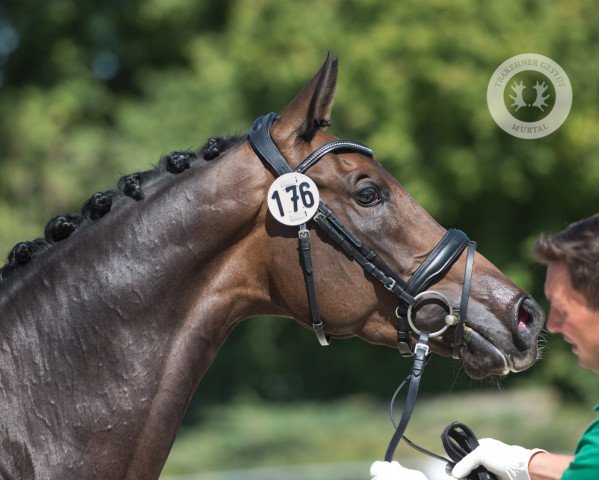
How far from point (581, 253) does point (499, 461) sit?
1.01 metres

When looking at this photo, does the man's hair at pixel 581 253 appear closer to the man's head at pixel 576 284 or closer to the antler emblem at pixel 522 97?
the man's head at pixel 576 284

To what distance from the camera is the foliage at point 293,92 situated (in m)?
15.7

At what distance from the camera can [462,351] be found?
3.51 m

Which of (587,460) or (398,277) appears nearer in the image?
(587,460)

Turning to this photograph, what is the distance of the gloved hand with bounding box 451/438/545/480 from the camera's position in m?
3.25

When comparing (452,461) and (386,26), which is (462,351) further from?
(386,26)

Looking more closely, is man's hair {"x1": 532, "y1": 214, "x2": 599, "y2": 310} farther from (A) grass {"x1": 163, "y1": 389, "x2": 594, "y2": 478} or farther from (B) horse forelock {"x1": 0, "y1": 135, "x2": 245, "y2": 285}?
(A) grass {"x1": 163, "y1": 389, "x2": 594, "y2": 478}

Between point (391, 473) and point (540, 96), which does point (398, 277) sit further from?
point (540, 96)

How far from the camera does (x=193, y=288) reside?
11.2 ft

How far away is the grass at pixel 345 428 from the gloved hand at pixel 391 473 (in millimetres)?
9208

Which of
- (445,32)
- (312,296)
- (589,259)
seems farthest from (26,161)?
(589,259)

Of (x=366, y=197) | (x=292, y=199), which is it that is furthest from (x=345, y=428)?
(x=292, y=199)

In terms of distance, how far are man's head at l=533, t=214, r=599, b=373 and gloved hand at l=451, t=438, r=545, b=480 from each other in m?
0.63

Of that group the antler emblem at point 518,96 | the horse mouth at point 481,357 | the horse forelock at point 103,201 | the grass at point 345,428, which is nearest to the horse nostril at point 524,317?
the horse mouth at point 481,357
